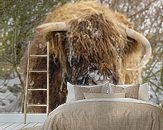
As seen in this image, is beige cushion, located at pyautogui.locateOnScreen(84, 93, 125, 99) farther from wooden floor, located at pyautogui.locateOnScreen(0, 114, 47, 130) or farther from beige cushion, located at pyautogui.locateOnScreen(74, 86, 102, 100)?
wooden floor, located at pyautogui.locateOnScreen(0, 114, 47, 130)

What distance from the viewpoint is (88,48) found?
17.3 feet

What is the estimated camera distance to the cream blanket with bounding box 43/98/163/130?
11.2ft

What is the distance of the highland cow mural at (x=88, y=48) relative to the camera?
5.30 m

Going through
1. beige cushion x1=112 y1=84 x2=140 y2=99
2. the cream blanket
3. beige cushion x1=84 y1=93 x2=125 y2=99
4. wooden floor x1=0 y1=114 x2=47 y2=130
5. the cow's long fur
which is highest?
the cow's long fur

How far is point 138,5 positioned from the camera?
640cm

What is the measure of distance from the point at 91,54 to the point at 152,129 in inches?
82.9

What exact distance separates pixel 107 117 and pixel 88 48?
6.47 ft

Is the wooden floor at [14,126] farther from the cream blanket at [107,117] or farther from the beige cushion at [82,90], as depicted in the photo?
the cream blanket at [107,117]

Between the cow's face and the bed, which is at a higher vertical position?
the cow's face

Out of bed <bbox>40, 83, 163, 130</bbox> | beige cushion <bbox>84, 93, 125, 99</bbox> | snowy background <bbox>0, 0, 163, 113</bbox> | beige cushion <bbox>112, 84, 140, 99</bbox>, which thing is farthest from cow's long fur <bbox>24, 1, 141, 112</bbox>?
bed <bbox>40, 83, 163, 130</bbox>

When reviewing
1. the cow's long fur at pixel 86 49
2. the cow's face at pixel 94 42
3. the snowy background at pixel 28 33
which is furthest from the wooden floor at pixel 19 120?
the cow's face at pixel 94 42

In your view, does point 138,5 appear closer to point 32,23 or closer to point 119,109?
point 32,23

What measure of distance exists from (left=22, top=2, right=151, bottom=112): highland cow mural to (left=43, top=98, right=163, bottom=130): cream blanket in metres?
1.83

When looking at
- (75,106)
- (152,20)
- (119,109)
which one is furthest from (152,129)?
(152,20)
